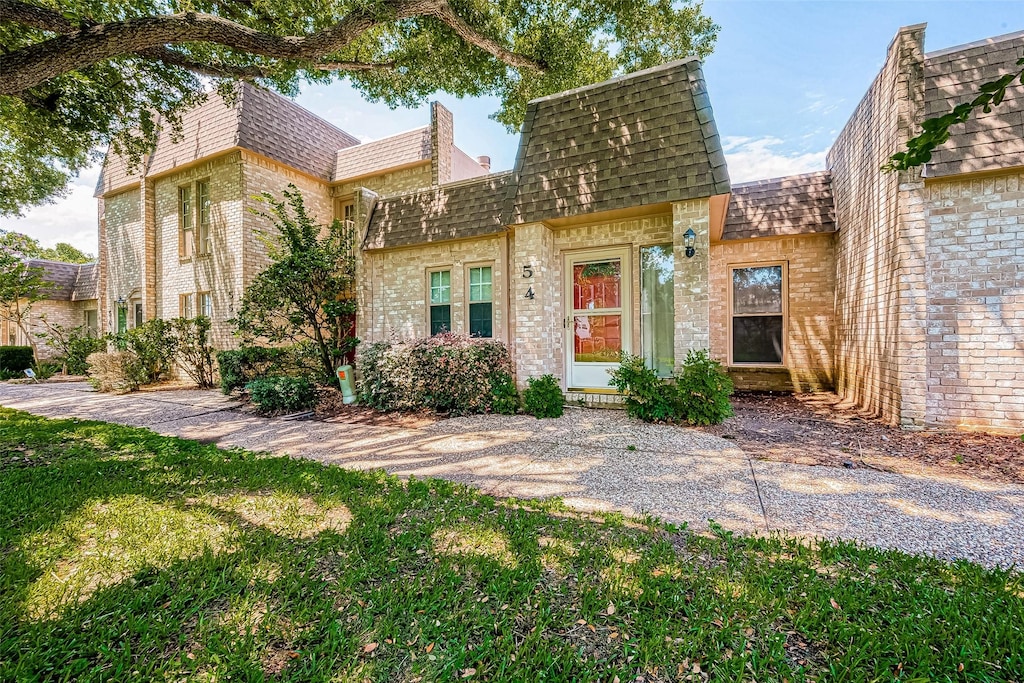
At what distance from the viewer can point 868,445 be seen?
471 cm

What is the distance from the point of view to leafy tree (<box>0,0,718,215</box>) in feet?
21.2

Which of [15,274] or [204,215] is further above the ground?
[204,215]

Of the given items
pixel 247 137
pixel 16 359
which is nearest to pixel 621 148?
pixel 247 137

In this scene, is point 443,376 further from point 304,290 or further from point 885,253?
point 885,253

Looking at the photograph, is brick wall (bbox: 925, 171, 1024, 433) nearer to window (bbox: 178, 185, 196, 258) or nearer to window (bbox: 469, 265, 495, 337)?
window (bbox: 469, 265, 495, 337)

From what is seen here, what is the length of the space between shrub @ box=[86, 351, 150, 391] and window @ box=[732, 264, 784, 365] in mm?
14688

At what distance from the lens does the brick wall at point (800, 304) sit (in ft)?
26.4

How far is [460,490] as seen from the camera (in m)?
3.44

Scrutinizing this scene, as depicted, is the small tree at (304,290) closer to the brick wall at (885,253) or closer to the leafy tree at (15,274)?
the brick wall at (885,253)

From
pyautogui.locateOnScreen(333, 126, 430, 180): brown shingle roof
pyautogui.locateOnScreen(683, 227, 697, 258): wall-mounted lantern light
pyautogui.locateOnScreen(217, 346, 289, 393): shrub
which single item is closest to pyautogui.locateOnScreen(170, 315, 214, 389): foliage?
pyautogui.locateOnScreen(217, 346, 289, 393): shrub

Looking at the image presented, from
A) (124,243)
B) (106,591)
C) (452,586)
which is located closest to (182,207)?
(124,243)

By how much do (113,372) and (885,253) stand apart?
16.0m

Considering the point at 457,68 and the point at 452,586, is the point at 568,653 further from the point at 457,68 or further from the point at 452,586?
the point at 457,68

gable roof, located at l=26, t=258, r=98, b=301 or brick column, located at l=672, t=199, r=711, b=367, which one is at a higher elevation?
gable roof, located at l=26, t=258, r=98, b=301
